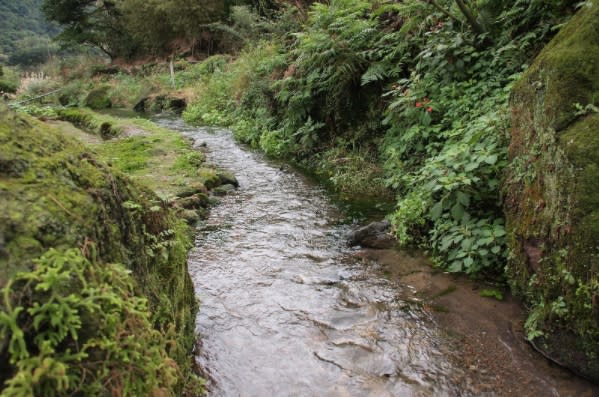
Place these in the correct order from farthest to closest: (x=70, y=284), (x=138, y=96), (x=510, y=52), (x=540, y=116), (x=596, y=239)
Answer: (x=138, y=96), (x=510, y=52), (x=540, y=116), (x=596, y=239), (x=70, y=284)

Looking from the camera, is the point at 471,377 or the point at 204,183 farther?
the point at 204,183

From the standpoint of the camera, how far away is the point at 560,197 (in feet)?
10.2

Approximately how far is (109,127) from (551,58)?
10.7 meters

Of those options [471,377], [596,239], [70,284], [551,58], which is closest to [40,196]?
[70,284]

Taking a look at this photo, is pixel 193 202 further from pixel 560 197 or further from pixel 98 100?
pixel 98 100

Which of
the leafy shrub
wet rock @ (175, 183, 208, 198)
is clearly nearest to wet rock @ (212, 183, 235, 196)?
wet rock @ (175, 183, 208, 198)

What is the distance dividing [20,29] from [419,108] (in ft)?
224

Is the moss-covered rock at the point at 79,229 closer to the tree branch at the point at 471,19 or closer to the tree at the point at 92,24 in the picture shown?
the tree branch at the point at 471,19

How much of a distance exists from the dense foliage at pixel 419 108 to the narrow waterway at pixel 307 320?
869mm

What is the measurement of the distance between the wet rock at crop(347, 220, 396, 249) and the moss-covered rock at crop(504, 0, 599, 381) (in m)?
1.42

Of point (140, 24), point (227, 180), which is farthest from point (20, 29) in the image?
point (227, 180)

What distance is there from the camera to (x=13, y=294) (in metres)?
1.45

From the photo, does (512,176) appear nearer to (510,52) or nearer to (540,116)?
(540,116)

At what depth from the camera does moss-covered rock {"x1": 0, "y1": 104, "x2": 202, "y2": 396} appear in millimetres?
1578
